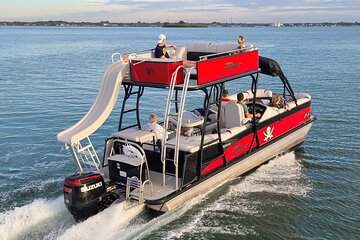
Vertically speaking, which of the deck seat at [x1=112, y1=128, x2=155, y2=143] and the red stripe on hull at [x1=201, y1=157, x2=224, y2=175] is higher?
the deck seat at [x1=112, y1=128, x2=155, y2=143]

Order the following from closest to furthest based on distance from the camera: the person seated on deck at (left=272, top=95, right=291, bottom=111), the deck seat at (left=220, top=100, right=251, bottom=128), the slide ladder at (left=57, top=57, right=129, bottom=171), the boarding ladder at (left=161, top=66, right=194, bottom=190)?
the boarding ladder at (left=161, top=66, right=194, bottom=190)
the slide ladder at (left=57, top=57, right=129, bottom=171)
the deck seat at (left=220, top=100, right=251, bottom=128)
the person seated on deck at (left=272, top=95, right=291, bottom=111)

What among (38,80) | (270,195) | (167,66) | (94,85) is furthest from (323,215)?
(38,80)

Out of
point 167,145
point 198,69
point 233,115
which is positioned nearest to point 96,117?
point 167,145

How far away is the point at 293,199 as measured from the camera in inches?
384

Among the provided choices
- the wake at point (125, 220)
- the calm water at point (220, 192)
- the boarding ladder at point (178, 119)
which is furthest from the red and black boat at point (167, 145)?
the calm water at point (220, 192)

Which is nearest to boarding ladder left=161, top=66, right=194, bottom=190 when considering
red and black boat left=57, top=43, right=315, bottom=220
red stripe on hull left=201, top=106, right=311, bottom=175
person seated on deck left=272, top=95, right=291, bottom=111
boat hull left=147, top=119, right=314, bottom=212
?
red and black boat left=57, top=43, right=315, bottom=220

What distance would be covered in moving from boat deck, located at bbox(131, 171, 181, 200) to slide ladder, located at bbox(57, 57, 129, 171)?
112 centimetres

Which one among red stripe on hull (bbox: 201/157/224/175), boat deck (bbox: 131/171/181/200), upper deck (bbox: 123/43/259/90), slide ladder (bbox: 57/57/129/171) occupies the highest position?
upper deck (bbox: 123/43/259/90)

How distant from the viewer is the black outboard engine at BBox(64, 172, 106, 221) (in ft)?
24.9

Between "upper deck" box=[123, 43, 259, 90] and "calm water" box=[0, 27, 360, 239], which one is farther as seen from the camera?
"upper deck" box=[123, 43, 259, 90]

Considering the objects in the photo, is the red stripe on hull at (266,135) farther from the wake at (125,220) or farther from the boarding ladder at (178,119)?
the boarding ladder at (178,119)

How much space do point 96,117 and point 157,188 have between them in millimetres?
1978

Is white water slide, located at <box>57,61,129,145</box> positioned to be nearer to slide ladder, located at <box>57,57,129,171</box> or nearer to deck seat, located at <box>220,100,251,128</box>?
slide ladder, located at <box>57,57,129,171</box>

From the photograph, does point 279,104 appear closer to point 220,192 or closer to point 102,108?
point 220,192
